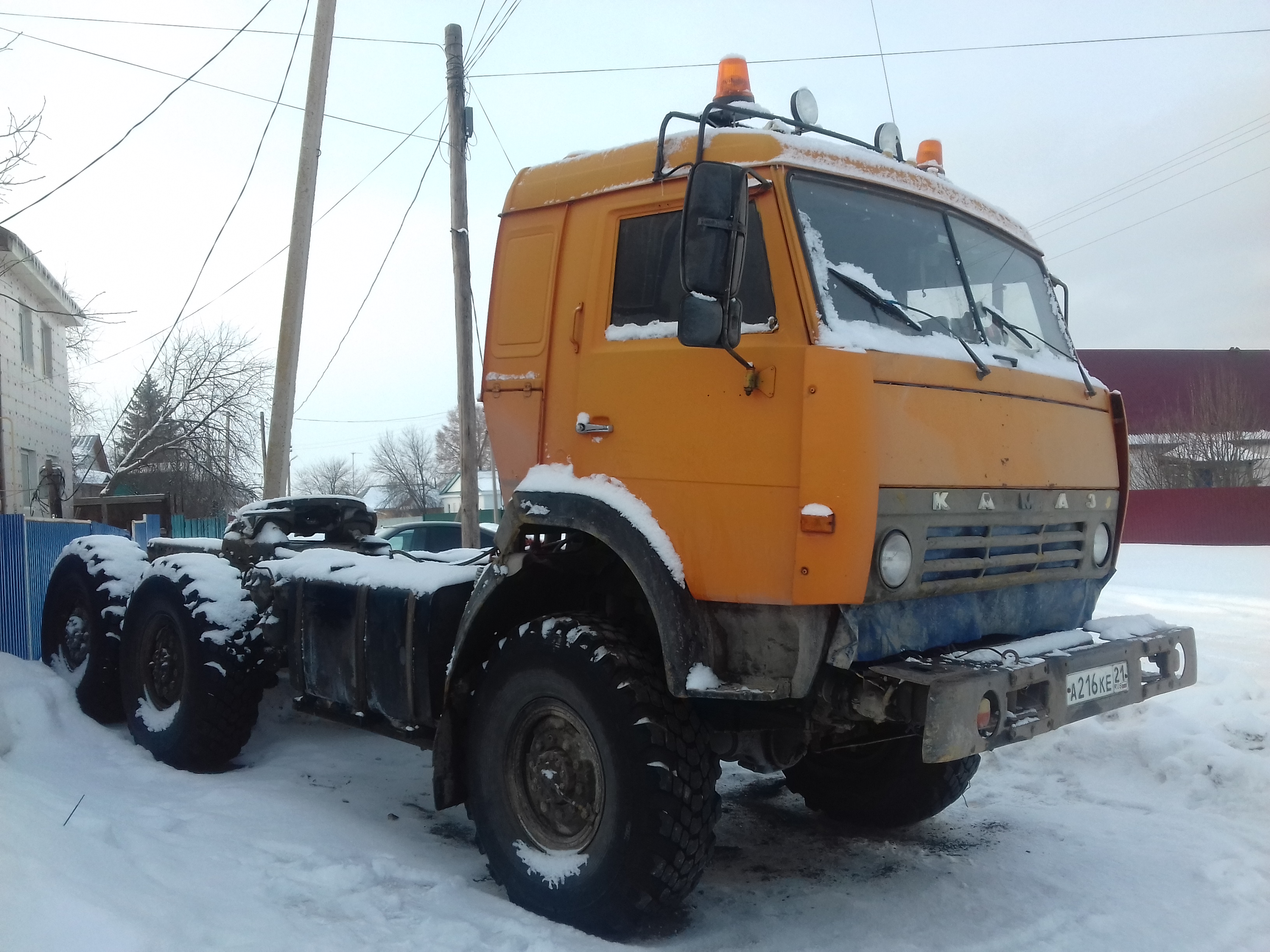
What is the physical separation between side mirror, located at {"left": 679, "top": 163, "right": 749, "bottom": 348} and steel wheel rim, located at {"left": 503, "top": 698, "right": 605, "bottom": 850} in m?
1.55

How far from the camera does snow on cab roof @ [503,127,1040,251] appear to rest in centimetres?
380

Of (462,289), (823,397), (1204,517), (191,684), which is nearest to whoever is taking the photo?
(823,397)

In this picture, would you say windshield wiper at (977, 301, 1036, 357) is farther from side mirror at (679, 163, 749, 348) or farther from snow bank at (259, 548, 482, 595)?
snow bank at (259, 548, 482, 595)

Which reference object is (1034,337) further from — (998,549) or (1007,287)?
(998,549)

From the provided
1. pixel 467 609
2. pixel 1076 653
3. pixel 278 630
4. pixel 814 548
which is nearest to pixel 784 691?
pixel 814 548

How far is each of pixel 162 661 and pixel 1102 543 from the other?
538 cm

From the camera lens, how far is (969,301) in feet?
13.7

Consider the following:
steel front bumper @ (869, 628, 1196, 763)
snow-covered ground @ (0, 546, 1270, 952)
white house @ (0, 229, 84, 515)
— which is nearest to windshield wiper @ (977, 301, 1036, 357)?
steel front bumper @ (869, 628, 1196, 763)

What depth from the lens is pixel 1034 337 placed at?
14.7 ft

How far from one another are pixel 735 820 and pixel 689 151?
3450 millimetres

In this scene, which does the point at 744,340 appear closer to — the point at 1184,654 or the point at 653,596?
the point at 653,596

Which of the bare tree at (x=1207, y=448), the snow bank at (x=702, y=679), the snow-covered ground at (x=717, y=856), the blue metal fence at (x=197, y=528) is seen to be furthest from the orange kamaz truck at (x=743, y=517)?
the bare tree at (x=1207, y=448)

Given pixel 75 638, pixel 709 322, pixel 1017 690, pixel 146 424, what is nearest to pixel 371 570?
pixel 709 322

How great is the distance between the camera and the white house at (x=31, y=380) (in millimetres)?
17094
